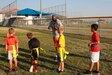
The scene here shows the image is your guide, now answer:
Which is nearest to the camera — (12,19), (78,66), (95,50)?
(95,50)

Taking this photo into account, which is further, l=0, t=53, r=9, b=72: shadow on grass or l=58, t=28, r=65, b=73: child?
l=0, t=53, r=9, b=72: shadow on grass

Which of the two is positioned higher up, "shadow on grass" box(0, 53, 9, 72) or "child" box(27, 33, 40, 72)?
"child" box(27, 33, 40, 72)

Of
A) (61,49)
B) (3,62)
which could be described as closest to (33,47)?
(61,49)

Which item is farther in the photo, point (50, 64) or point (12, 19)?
point (12, 19)

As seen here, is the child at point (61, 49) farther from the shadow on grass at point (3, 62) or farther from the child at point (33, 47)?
the shadow on grass at point (3, 62)

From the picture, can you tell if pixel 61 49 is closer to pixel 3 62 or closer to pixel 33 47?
pixel 33 47

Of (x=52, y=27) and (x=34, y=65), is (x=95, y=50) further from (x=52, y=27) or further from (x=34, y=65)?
(x=52, y=27)

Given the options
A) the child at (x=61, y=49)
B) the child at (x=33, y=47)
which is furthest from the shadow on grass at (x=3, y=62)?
the child at (x=61, y=49)

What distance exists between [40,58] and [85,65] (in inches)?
78.9

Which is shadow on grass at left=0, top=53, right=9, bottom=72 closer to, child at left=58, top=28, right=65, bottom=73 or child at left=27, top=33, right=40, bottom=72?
child at left=27, top=33, right=40, bottom=72

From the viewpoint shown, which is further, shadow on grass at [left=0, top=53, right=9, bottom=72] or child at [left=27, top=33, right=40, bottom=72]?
shadow on grass at [left=0, top=53, right=9, bottom=72]

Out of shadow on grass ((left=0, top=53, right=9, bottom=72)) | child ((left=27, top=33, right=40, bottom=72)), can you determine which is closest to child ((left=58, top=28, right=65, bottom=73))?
child ((left=27, top=33, right=40, bottom=72))

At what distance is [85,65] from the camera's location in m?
8.77

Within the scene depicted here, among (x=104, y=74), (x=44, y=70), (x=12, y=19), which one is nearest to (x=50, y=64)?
(x=44, y=70)
